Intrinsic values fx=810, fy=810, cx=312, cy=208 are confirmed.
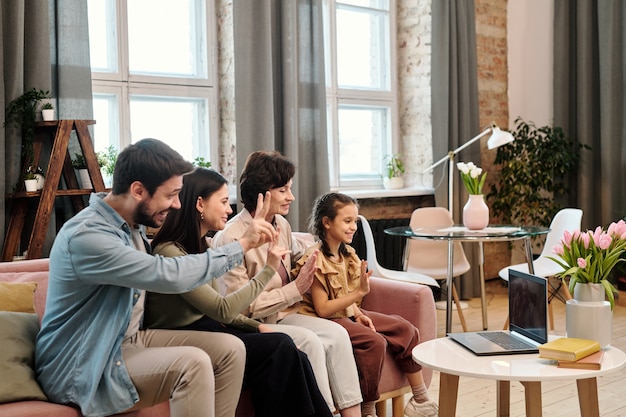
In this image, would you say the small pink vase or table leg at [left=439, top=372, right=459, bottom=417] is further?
the small pink vase

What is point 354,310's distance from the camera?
3207 millimetres

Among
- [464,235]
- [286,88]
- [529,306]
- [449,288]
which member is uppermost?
[286,88]

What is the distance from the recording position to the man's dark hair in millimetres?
2248

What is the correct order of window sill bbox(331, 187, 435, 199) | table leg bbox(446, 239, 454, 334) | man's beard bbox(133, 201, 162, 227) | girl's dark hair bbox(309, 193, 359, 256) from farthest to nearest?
window sill bbox(331, 187, 435, 199) → table leg bbox(446, 239, 454, 334) → girl's dark hair bbox(309, 193, 359, 256) → man's beard bbox(133, 201, 162, 227)

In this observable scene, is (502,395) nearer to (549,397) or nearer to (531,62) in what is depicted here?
(549,397)

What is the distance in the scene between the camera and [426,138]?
19.6ft

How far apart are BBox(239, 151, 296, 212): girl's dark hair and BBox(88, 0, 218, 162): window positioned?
1.67 metres

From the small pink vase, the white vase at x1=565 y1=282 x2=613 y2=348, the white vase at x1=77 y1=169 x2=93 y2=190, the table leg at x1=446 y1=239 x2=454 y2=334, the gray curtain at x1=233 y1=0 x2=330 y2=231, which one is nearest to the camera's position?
the white vase at x1=565 y1=282 x2=613 y2=348

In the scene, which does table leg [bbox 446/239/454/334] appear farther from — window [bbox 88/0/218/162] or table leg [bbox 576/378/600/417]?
table leg [bbox 576/378/600/417]

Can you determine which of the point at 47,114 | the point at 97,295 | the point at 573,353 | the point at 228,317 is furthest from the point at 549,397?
the point at 47,114

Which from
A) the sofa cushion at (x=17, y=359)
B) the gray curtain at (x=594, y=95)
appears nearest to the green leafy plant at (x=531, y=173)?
the gray curtain at (x=594, y=95)

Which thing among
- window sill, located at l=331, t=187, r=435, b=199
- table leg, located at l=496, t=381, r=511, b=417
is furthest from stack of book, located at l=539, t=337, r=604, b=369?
window sill, located at l=331, t=187, r=435, b=199

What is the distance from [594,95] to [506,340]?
421cm

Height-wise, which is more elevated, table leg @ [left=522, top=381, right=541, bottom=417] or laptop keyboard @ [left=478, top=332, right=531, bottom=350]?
laptop keyboard @ [left=478, top=332, right=531, bottom=350]
